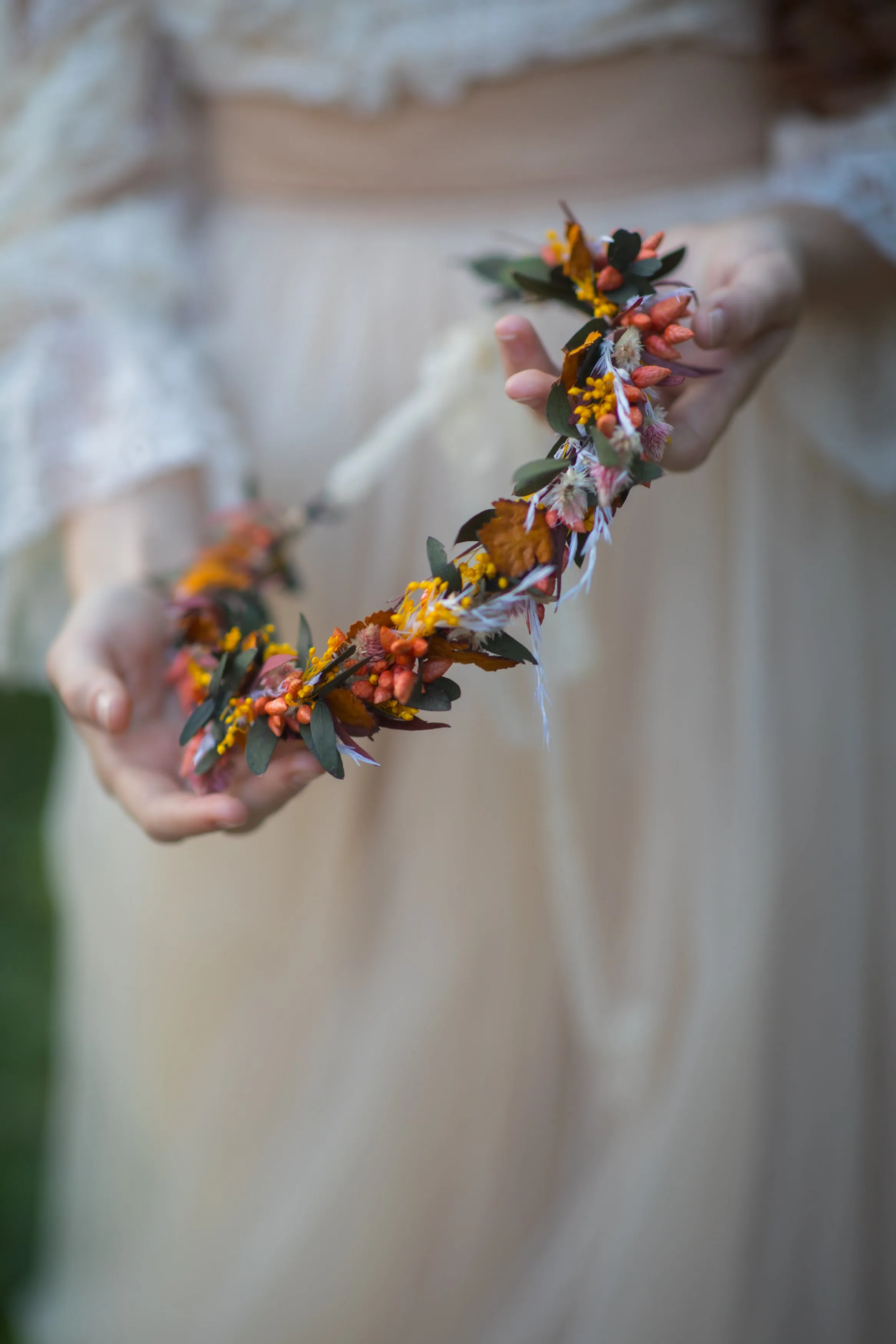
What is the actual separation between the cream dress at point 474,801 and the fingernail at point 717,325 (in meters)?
0.27

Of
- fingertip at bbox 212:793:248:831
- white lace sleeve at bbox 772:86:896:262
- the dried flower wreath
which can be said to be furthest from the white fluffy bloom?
white lace sleeve at bbox 772:86:896:262

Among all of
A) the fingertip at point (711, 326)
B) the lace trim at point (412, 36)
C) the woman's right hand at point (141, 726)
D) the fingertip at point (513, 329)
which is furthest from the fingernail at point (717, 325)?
the lace trim at point (412, 36)

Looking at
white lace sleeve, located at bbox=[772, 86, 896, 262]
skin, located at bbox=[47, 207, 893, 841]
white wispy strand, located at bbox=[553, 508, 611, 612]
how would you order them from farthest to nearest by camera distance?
white lace sleeve, located at bbox=[772, 86, 896, 262]
skin, located at bbox=[47, 207, 893, 841]
white wispy strand, located at bbox=[553, 508, 611, 612]

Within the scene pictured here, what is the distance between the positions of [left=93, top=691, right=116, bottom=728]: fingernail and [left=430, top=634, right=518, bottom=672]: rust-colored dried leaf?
243 millimetres

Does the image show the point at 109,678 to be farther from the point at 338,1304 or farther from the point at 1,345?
the point at 338,1304

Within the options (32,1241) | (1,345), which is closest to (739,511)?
(1,345)

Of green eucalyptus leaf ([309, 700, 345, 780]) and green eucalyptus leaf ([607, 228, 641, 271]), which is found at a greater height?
green eucalyptus leaf ([607, 228, 641, 271])

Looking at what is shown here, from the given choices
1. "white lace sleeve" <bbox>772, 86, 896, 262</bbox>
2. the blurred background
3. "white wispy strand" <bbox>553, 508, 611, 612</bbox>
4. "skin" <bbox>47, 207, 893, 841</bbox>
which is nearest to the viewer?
"white wispy strand" <bbox>553, 508, 611, 612</bbox>

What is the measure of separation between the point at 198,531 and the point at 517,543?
497mm

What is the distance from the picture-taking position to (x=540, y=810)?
1.04 meters

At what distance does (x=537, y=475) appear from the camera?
49 cm

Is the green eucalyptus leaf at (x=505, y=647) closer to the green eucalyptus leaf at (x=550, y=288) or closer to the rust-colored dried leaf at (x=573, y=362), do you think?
the rust-colored dried leaf at (x=573, y=362)

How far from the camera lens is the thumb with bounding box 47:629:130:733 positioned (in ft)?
2.02

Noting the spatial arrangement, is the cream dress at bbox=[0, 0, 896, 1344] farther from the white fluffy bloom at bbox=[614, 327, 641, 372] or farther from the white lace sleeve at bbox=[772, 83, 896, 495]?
the white fluffy bloom at bbox=[614, 327, 641, 372]
